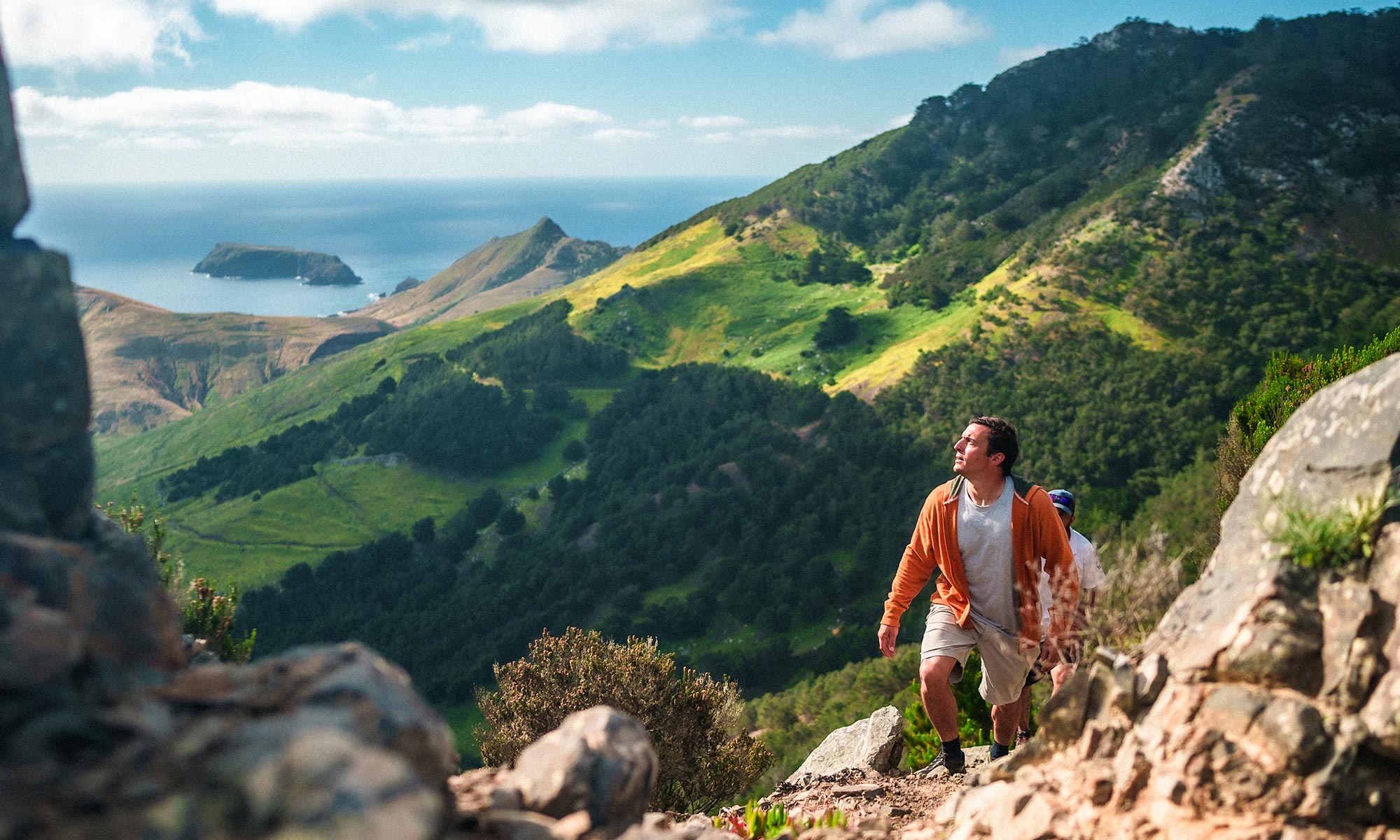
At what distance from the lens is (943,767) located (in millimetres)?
7699

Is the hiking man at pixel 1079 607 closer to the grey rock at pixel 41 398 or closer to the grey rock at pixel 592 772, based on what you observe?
the grey rock at pixel 592 772

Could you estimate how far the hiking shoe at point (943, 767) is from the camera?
751 centimetres

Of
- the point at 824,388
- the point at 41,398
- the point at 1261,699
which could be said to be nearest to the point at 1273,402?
the point at 1261,699

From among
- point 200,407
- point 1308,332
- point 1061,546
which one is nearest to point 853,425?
point 1308,332

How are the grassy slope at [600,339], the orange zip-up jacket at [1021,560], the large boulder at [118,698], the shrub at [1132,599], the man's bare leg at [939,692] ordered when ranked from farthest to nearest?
the grassy slope at [600,339] → the man's bare leg at [939,692] → the orange zip-up jacket at [1021,560] → the shrub at [1132,599] → the large boulder at [118,698]

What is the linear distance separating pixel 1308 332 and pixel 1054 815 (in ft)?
230

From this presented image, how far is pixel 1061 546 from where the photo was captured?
20.9 feet

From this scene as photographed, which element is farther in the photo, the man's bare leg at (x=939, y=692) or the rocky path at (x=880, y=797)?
the man's bare leg at (x=939, y=692)

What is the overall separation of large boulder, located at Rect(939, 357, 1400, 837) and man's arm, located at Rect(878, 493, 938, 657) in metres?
1.68

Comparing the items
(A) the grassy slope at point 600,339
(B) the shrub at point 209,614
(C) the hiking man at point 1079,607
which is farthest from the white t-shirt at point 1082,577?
(A) the grassy slope at point 600,339

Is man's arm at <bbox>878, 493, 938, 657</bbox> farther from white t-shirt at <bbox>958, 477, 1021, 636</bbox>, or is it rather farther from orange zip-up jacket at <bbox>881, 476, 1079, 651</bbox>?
white t-shirt at <bbox>958, 477, 1021, 636</bbox>

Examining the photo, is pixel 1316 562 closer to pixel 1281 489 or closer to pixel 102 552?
pixel 1281 489

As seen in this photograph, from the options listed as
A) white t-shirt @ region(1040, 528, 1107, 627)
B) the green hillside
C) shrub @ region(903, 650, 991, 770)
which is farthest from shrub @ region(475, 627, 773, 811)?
the green hillside

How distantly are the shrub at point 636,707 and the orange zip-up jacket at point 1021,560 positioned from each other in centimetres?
556
